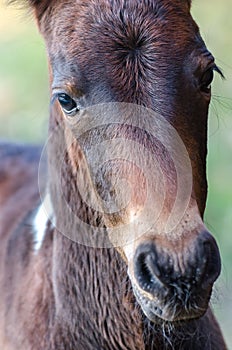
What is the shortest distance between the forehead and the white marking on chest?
29.8 inches

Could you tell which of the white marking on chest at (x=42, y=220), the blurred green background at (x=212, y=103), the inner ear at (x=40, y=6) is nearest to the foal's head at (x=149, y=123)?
the inner ear at (x=40, y=6)

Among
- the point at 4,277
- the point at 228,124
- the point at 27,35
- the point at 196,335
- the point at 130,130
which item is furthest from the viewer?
the point at 27,35

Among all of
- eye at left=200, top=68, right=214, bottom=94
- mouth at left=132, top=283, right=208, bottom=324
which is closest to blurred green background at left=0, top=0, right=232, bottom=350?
eye at left=200, top=68, right=214, bottom=94

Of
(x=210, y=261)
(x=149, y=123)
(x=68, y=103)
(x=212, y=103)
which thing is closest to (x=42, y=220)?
(x=68, y=103)

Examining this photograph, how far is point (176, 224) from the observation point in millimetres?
2531

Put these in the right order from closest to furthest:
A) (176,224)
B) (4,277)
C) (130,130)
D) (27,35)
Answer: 1. (176,224)
2. (130,130)
3. (4,277)
4. (27,35)

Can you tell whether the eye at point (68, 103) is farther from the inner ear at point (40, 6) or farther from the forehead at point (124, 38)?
the inner ear at point (40, 6)

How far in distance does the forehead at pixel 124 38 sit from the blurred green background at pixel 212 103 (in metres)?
2.16

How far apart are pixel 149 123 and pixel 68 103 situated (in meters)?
0.34

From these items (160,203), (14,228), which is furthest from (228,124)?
(160,203)

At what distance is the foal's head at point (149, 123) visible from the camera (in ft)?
8.26

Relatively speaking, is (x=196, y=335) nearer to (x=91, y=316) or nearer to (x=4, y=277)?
(x=91, y=316)

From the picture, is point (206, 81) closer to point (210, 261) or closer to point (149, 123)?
point (149, 123)

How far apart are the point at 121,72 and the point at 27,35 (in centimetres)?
851
